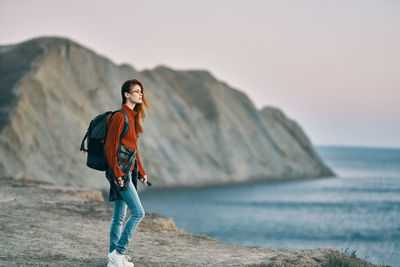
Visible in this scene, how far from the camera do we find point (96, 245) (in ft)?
26.7

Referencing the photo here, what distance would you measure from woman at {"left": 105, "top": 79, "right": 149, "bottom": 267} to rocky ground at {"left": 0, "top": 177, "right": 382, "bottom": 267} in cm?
58

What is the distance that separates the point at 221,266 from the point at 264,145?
165 ft

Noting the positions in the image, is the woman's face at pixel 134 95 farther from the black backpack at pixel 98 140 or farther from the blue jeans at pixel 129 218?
the blue jeans at pixel 129 218

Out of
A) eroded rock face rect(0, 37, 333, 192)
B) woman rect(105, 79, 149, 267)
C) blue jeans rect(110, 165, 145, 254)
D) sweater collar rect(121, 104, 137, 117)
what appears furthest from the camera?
eroded rock face rect(0, 37, 333, 192)

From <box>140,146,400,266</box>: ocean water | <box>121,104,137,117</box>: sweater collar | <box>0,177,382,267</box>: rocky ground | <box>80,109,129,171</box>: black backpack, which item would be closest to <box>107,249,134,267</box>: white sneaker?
<box>0,177,382,267</box>: rocky ground

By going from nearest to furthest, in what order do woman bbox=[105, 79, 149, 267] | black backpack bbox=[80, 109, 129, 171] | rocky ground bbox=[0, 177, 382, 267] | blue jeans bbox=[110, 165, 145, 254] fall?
woman bbox=[105, 79, 149, 267] → black backpack bbox=[80, 109, 129, 171] → blue jeans bbox=[110, 165, 145, 254] → rocky ground bbox=[0, 177, 382, 267]

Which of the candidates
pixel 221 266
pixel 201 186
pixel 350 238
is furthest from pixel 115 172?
pixel 201 186

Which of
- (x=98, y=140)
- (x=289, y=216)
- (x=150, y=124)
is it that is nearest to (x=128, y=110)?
(x=98, y=140)

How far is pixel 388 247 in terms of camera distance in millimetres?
16938

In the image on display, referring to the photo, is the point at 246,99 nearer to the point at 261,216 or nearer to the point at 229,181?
the point at 229,181

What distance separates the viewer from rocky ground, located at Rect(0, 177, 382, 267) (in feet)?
23.6

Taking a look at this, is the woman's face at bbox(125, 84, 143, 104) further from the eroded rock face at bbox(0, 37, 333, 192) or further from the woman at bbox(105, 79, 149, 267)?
the eroded rock face at bbox(0, 37, 333, 192)

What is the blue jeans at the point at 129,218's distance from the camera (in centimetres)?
623

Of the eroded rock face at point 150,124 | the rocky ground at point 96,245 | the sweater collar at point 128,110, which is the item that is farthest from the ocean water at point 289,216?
the sweater collar at point 128,110
